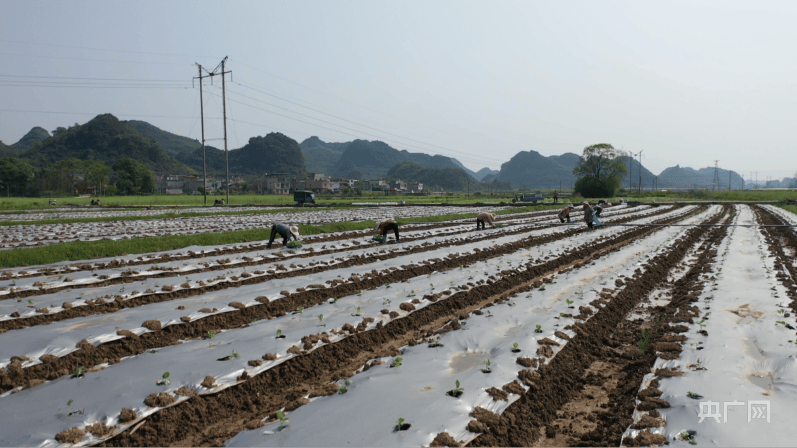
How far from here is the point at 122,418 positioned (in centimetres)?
386

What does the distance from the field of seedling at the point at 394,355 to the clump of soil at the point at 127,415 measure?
Answer: 0.08 m

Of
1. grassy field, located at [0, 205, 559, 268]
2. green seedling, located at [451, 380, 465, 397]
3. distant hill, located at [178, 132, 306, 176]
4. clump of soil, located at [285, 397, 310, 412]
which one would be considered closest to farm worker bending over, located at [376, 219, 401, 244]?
grassy field, located at [0, 205, 559, 268]

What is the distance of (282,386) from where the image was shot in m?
4.94

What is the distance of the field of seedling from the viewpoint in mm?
3793

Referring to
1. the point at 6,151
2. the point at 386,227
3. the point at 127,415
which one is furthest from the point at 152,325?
the point at 6,151

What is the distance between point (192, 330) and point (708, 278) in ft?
36.9

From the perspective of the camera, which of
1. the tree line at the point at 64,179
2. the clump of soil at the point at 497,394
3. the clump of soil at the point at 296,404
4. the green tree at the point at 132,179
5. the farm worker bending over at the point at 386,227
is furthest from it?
the green tree at the point at 132,179

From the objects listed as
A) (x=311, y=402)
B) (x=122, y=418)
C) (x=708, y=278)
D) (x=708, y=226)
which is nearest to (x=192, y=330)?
(x=122, y=418)

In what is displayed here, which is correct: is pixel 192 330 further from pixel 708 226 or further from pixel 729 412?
pixel 708 226

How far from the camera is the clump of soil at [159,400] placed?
4.13 m

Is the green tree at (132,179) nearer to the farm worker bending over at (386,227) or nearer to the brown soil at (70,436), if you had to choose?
the farm worker bending over at (386,227)

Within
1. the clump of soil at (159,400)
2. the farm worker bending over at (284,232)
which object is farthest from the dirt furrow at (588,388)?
the farm worker bending over at (284,232)

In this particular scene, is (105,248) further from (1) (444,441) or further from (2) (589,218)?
(2) (589,218)

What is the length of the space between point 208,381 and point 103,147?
185m
